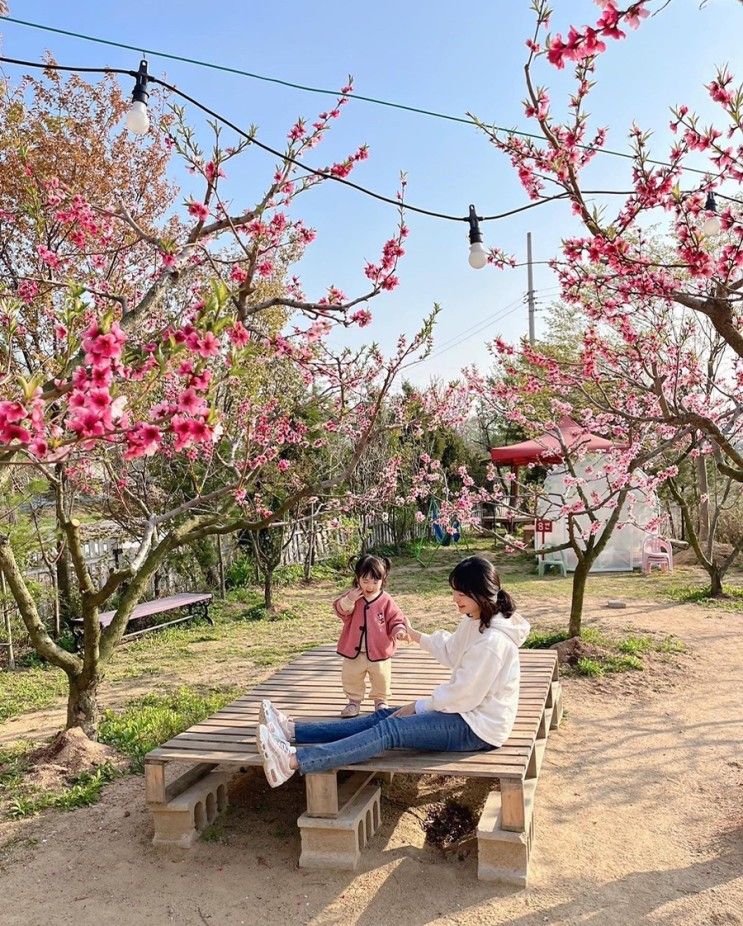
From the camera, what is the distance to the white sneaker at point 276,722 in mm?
3420

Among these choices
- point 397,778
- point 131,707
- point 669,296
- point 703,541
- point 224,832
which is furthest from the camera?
point 703,541

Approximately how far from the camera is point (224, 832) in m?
3.62

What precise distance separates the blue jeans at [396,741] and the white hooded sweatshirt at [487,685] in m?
0.05

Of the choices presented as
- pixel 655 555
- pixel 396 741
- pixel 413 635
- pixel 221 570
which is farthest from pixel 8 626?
pixel 655 555

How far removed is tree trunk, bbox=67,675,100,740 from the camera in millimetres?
4688

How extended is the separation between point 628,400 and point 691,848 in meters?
5.14

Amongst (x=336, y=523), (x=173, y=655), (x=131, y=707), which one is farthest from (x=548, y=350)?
(x=131, y=707)

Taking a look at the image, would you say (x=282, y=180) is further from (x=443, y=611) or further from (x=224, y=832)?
(x=443, y=611)

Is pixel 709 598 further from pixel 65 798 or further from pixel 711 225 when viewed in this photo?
pixel 65 798

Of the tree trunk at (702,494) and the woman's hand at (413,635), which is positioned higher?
the tree trunk at (702,494)


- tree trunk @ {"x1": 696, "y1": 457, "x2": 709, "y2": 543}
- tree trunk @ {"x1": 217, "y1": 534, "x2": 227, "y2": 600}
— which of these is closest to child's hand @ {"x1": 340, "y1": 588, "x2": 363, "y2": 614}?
tree trunk @ {"x1": 217, "y1": 534, "x2": 227, "y2": 600}

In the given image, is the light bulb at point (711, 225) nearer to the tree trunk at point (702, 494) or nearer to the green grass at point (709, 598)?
the green grass at point (709, 598)

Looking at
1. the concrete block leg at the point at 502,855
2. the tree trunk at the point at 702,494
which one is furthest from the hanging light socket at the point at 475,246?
the tree trunk at the point at 702,494

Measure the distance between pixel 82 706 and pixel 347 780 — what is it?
195 centimetres
